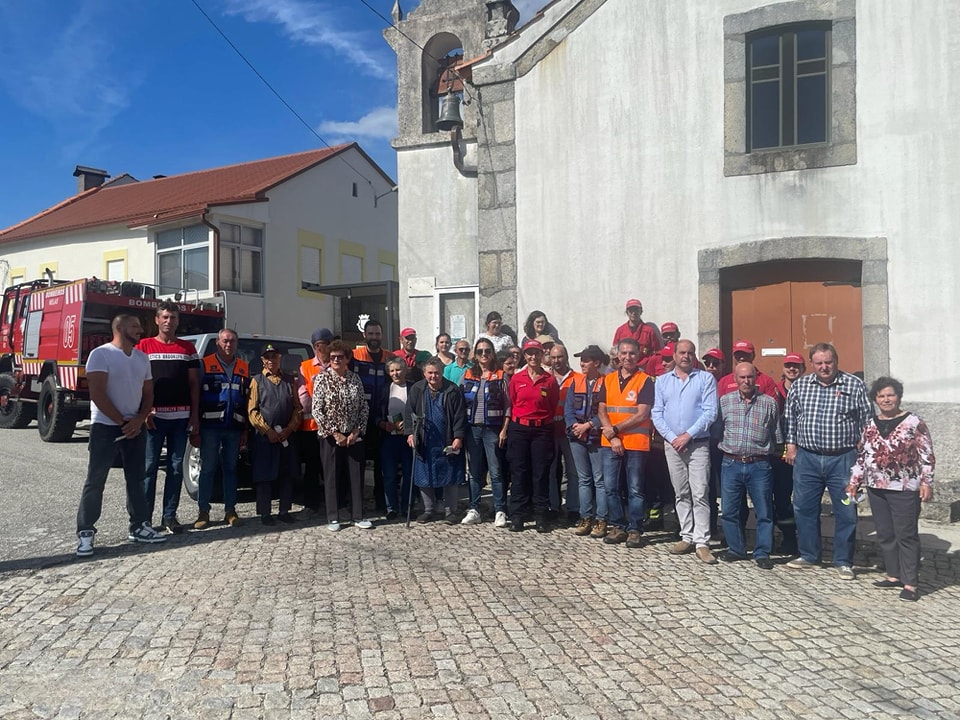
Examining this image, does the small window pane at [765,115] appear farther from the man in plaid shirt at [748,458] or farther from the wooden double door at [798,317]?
the man in plaid shirt at [748,458]

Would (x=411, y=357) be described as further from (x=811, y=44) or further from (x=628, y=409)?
(x=811, y=44)

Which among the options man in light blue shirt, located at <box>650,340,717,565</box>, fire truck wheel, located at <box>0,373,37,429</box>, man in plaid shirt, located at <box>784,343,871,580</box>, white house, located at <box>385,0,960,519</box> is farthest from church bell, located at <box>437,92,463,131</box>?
fire truck wheel, located at <box>0,373,37,429</box>

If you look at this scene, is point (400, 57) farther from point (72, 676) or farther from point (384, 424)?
point (72, 676)

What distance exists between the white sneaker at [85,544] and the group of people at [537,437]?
0.01 m

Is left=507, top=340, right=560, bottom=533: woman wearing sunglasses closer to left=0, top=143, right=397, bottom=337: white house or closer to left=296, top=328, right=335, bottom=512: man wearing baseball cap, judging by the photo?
left=296, top=328, right=335, bottom=512: man wearing baseball cap

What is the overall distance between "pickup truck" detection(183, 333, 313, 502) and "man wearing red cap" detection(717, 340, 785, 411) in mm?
3778

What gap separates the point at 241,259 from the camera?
20.9 metres

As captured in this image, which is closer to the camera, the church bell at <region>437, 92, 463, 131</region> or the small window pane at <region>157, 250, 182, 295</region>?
the church bell at <region>437, 92, 463, 131</region>

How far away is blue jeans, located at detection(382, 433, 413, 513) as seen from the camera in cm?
710

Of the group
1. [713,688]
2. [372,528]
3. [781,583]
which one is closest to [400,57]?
[372,528]

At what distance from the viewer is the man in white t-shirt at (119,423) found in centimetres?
575

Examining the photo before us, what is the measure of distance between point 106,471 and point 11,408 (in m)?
10.4

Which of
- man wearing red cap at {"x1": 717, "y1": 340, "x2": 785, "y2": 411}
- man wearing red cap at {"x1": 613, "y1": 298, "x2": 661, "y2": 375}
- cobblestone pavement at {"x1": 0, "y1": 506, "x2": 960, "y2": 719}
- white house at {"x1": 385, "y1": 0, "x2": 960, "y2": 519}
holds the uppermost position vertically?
white house at {"x1": 385, "y1": 0, "x2": 960, "y2": 519}

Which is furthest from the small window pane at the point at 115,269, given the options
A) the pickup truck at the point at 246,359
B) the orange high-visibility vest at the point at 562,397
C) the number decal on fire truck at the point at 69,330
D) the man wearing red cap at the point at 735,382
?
the man wearing red cap at the point at 735,382
